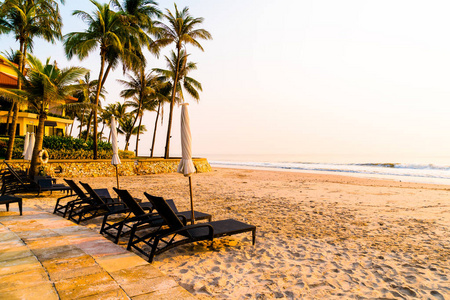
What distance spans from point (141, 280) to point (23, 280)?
1.20 meters

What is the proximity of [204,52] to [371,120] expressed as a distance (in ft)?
154

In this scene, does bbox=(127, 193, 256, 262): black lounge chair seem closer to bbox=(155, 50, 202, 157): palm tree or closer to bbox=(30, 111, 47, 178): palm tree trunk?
bbox=(30, 111, 47, 178): palm tree trunk

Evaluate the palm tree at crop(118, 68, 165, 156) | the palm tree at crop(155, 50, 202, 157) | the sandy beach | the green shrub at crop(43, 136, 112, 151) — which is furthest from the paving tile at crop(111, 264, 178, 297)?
the palm tree at crop(118, 68, 165, 156)

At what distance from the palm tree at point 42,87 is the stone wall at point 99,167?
306 cm

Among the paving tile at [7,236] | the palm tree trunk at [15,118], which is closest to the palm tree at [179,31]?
the palm tree trunk at [15,118]

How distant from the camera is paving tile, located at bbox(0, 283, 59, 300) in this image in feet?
7.82

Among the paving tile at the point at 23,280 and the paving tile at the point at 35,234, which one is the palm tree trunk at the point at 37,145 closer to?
the paving tile at the point at 35,234

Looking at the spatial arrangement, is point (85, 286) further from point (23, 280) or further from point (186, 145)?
point (186, 145)

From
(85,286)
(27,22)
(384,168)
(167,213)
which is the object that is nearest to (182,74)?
(27,22)

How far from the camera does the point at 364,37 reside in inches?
709

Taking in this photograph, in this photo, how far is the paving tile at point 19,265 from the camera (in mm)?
2964

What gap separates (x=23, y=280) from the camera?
2719 mm

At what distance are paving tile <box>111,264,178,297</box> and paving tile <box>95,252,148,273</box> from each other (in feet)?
0.43

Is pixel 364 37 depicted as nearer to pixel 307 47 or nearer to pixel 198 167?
pixel 307 47
